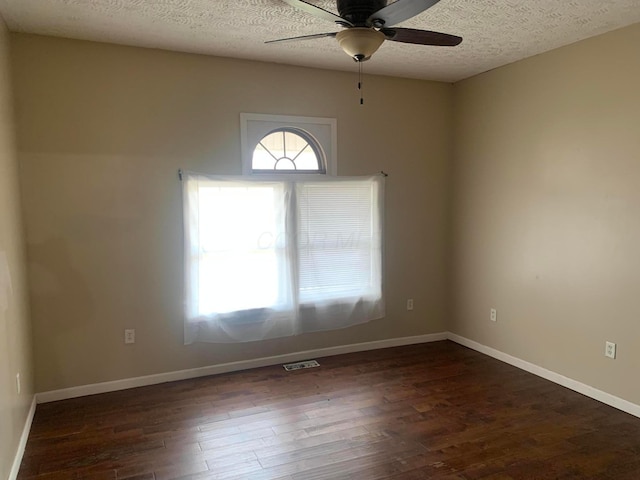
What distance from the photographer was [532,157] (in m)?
3.74

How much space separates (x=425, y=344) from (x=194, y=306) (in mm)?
2330

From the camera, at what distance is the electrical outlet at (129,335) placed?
3492 millimetres

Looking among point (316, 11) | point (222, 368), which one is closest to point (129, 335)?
point (222, 368)

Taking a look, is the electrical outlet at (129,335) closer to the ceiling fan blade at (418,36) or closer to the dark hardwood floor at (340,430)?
the dark hardwood floor at (340,430)

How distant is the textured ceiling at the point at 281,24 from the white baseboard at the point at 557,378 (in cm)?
253

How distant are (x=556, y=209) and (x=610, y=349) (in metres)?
1.09

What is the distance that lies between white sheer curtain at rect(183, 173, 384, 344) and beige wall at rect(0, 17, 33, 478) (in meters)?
1.09

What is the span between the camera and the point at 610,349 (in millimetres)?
3176

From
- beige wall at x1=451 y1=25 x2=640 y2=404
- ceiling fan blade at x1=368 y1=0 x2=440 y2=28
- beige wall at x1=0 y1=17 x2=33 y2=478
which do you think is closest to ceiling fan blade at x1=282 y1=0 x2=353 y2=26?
ceiling fan blade at x1=368 y1=0 x2=440 y2=28

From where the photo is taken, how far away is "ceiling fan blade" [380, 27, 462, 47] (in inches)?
85.7

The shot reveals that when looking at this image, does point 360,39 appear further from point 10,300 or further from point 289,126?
point 10,300

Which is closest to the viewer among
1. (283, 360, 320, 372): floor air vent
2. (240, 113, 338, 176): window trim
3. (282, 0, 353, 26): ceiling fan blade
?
(282, 0, 353, 26): ceiling fan blade

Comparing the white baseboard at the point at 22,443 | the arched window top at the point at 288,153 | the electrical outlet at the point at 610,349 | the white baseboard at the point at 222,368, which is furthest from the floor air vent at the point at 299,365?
the electrical outlet at the point at 610,349

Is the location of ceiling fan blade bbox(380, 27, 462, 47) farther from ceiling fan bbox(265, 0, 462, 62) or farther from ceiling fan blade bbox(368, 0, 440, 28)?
ceiling fan blade bbox(368, 0, 440, 28)
